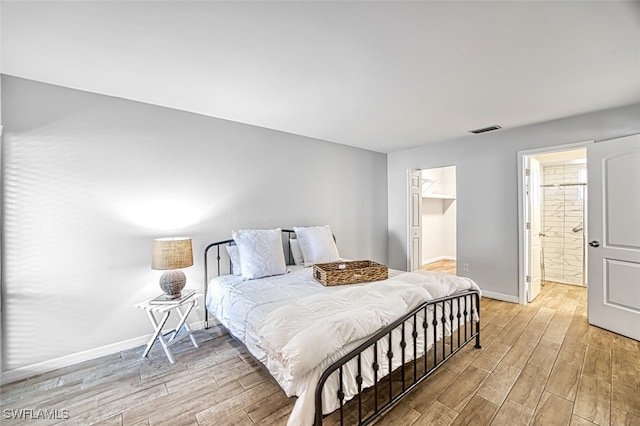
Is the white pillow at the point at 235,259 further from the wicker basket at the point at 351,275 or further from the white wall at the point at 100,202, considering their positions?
the wicker basket at the point at 351,275

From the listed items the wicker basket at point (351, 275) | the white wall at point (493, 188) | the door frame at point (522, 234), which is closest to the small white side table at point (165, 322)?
the wicker basket at point (351, 275)

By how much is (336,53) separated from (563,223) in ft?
18.0

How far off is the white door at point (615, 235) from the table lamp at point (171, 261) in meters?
4.63

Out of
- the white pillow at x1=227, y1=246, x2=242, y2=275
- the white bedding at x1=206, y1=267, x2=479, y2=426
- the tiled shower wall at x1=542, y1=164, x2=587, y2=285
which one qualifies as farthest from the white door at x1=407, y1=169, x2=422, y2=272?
the white pillow at x1=227, y1=246, x2=242, y2=275

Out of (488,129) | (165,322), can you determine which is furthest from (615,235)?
(165,322)

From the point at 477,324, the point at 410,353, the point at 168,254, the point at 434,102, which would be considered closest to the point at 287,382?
the point at 410,353

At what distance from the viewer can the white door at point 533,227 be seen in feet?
A: 12.7

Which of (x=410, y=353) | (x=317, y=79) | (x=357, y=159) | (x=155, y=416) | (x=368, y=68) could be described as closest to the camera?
(x=155, y=416)

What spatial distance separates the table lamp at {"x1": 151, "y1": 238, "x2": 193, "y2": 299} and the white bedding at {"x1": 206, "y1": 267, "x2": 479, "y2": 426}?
41 cm

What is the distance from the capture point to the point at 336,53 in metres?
1.97

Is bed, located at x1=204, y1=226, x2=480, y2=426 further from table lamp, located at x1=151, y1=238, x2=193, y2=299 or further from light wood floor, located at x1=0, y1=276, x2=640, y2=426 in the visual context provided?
table lamp, located at x1=151, y1=238, x2=193, y2=299

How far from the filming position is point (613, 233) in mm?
2965

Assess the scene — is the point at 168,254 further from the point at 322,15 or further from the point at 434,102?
the point at 434,102

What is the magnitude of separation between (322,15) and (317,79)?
2.52 ft
